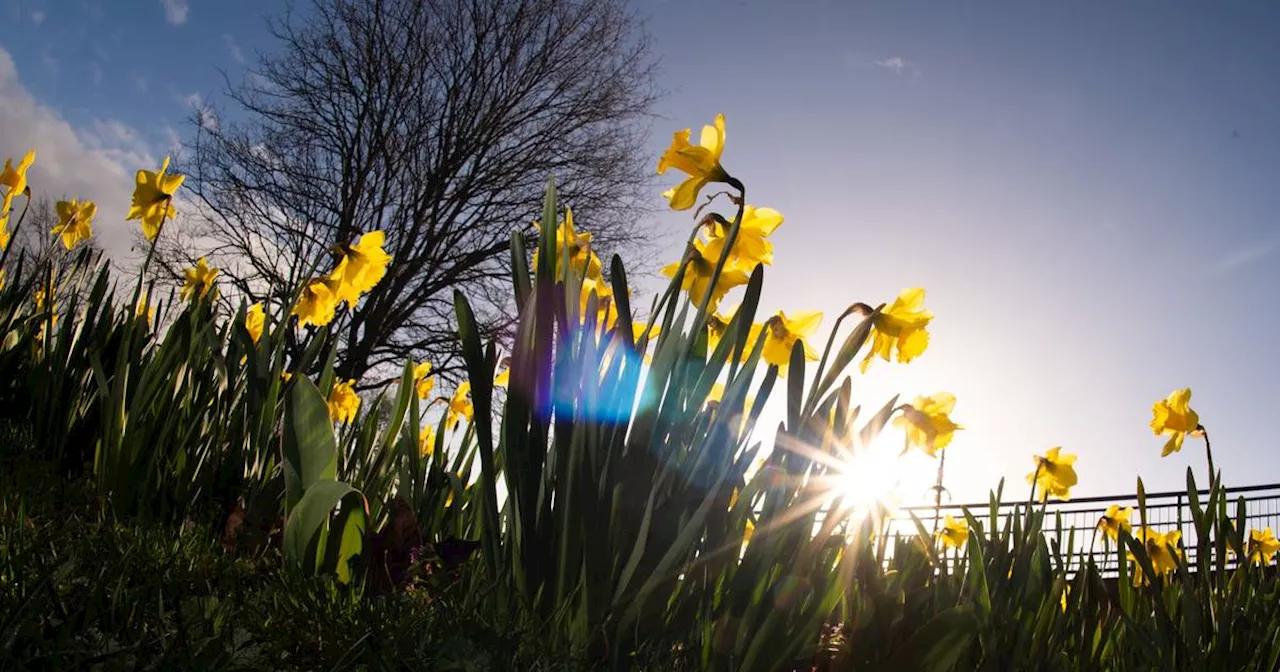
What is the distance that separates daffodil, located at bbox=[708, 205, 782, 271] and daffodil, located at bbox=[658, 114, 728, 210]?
9 centimetres

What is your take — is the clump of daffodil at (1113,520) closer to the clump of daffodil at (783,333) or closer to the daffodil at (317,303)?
the clump of daffodil at (783,333)

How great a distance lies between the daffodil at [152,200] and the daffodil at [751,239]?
181cm

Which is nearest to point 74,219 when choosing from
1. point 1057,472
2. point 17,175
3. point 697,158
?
point 17,175

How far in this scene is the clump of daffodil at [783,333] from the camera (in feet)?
5.91

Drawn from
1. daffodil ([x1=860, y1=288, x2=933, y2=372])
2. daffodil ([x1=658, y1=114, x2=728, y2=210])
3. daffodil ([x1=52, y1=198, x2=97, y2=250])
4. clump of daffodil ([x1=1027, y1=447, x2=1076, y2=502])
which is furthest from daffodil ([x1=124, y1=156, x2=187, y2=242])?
clump of daffodil ([x1=1027, y1=447, x2=1076, y2=502])

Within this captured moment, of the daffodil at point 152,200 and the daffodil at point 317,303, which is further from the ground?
the daffodil at point 152,200

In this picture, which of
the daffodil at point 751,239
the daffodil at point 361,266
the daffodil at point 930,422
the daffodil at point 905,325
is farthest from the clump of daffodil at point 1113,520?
the daffodil at point 361,266

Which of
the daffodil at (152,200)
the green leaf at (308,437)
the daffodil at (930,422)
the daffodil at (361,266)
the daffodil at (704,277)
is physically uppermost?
the daffodil at (152,200)

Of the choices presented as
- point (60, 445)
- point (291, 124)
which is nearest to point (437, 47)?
point (291, 124)

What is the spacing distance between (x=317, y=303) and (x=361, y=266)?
0.84 ft

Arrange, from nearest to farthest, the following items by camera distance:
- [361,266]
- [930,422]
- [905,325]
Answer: [905,325] → [930,422] → [361,266]

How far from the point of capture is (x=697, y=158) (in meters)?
1.66

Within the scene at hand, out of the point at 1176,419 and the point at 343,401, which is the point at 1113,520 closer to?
the point at 1176,419

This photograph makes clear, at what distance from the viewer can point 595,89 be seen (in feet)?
43.3
